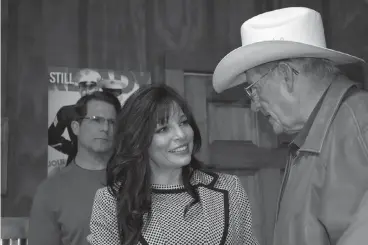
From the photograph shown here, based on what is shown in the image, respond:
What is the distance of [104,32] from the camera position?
11.3ft

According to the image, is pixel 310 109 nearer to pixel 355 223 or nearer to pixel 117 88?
pixel 355 223

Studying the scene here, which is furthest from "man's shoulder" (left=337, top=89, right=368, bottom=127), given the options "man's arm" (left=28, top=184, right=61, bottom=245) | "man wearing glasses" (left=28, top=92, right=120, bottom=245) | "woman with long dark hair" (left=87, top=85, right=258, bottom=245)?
"man's arm" (left=28, top=184, right=61, bottom=245)

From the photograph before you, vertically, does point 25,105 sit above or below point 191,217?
above

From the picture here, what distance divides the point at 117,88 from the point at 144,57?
0.94ft

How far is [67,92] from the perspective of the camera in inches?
128

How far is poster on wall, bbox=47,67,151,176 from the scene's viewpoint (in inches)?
126

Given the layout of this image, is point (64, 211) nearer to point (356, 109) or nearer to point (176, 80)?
point (176, 80)

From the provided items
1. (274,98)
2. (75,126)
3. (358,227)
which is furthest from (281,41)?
(75,126)

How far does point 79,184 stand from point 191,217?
94cm

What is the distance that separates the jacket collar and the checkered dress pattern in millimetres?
793

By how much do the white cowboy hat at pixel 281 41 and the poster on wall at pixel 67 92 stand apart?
5.80 ft

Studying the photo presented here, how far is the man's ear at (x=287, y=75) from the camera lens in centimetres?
140

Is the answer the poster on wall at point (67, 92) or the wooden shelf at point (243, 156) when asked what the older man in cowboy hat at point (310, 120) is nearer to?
the poster on wall at point (67, 92)

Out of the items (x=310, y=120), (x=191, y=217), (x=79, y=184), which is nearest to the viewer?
(x=310, y=120)
